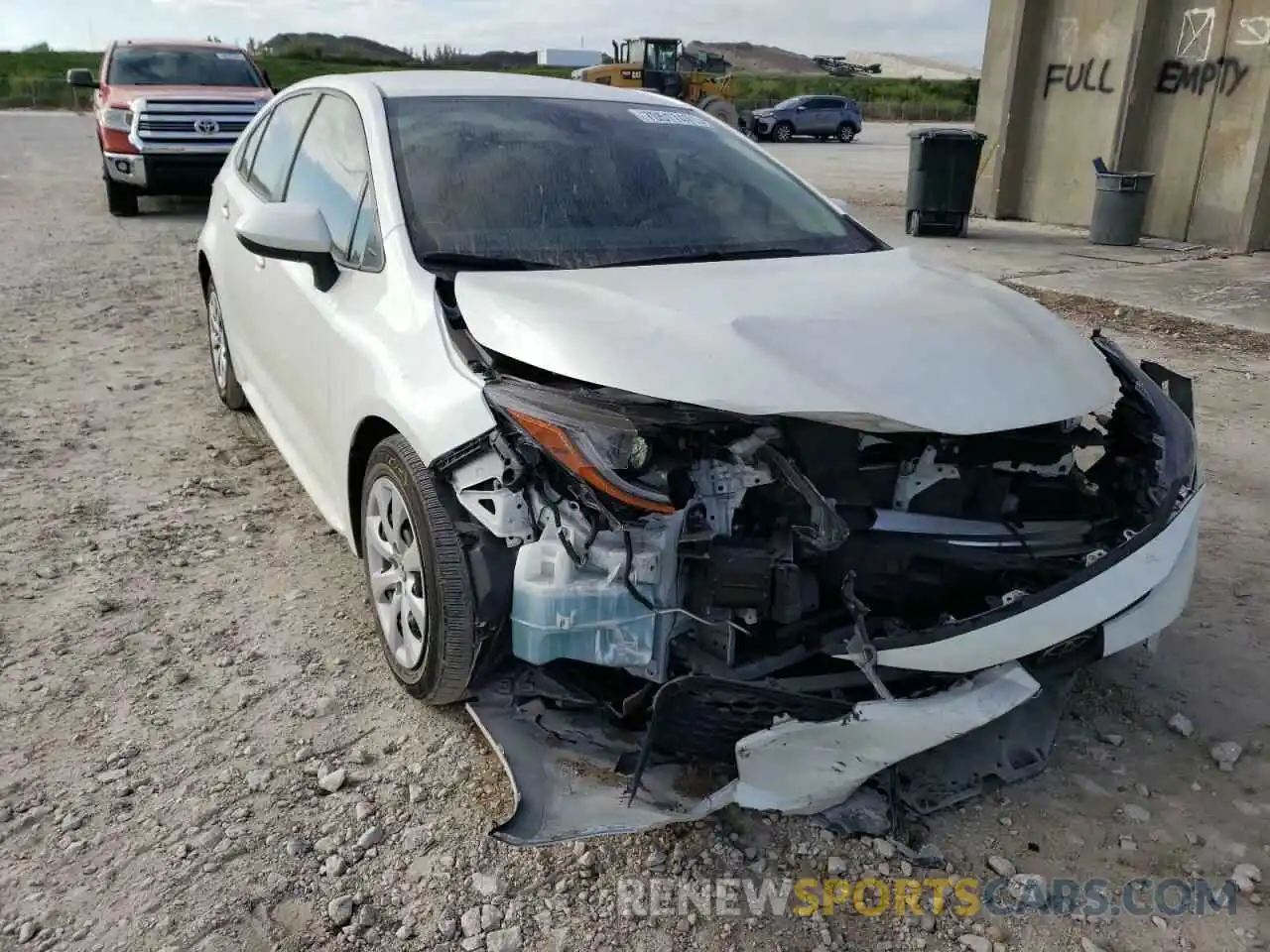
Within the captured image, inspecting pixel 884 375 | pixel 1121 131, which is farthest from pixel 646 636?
pixel 1121 131

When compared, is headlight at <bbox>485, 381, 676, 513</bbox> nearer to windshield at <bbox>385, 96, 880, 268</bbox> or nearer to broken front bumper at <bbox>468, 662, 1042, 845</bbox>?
broken front bumper at <bbox>468, 662, 1042, 845</bbox>

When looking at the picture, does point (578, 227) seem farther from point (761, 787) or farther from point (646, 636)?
point (761, 787)

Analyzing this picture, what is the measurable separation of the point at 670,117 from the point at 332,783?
2.69 metres

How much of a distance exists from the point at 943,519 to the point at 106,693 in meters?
2.41

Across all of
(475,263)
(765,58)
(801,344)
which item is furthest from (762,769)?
(765,58)

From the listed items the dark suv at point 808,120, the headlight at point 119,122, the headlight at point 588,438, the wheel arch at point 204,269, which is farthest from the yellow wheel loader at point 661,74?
the headlight at point 588,438

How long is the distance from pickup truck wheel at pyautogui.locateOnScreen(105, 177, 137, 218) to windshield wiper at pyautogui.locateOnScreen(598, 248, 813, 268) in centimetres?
1060

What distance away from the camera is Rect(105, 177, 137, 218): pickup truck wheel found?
1181 cm

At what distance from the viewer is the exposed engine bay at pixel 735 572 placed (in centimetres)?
233

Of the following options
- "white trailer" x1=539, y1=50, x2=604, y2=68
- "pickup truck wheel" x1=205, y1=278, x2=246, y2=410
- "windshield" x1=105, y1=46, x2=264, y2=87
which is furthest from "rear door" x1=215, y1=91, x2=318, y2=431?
"white trailer" x1=539, y1=50, x2=604, y2=68

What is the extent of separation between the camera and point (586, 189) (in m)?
3.40

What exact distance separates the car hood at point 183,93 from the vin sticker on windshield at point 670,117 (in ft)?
30.3

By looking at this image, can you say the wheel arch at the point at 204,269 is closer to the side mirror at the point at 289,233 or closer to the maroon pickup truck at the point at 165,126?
the side mirror at the point at 289,233

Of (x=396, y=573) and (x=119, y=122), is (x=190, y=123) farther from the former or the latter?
(x=396, y=573)
